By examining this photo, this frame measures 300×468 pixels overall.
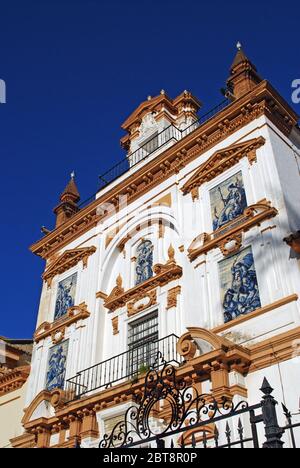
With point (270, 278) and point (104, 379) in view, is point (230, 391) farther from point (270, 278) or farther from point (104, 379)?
point (104, 379)

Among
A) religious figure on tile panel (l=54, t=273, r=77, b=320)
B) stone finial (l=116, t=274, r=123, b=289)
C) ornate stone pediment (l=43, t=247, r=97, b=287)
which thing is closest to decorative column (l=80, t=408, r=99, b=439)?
stone finial (l=116, t=274, r=123, b=289)

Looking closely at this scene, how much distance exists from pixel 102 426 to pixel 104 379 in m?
1.64

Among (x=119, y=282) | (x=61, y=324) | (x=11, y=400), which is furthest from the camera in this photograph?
(x=11, y=400)

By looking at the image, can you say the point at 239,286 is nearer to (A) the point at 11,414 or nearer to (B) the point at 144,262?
(B) the point at 144,262

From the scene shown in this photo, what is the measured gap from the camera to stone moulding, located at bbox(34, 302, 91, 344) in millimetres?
16969

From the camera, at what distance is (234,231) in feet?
44.3

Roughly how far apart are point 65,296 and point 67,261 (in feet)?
4.63

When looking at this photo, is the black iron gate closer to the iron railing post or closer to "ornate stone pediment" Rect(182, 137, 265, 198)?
the iron railing post

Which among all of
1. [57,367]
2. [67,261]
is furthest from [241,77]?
[57,367]

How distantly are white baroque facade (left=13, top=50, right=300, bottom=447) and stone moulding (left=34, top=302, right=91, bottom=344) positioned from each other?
0.04 metres

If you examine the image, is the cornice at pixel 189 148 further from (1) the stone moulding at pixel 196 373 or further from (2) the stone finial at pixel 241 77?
(1) the stone moulding at pixel 196 373

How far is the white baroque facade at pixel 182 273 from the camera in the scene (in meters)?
11.6

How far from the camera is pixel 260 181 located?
13820mm
